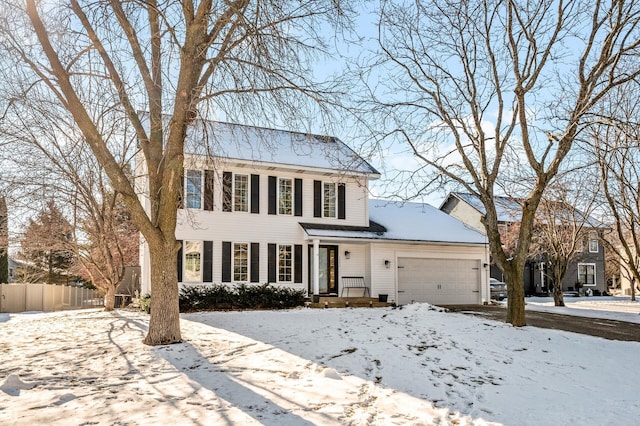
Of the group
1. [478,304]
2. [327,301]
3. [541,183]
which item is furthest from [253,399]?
[478,304]

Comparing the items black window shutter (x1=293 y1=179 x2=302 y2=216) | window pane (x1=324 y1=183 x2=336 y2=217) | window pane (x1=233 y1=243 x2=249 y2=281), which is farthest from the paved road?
window pane (x1=233 y1=243 x2=249 y2=281)

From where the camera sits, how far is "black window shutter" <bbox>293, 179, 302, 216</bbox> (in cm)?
1933

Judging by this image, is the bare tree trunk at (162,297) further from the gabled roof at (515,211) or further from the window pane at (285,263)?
the gabled roof at (515,211)

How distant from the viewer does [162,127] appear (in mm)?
9219

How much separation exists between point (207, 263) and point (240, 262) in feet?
3.92

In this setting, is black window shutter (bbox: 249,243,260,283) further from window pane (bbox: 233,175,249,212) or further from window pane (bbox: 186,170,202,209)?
window pane (bbox: 186,170,202,209)

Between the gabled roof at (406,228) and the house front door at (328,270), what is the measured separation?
922 millimetres

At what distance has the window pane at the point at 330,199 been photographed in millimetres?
20062

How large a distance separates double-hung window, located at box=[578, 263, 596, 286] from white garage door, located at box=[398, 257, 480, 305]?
59.9 ft

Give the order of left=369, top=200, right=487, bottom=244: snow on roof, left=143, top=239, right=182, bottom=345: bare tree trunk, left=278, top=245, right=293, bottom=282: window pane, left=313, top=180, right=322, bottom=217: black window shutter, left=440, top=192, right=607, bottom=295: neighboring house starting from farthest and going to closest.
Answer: left=440, top=192, right=607, bottom=295: neighboring house < left=369, top=200, right=487, bottom=244: snow on roof < left=313, top=180, right=322, bottom=217: black window shutter < left=278, top=245, right=293, bottom=282: window pane < left=143, top=239, right=182, bottom=345: bare tree trunk

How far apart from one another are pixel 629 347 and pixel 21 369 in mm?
10702

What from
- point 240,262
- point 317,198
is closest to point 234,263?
point 240,262

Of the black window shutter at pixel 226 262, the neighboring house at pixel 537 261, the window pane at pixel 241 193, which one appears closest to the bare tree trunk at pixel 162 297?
the black window shutter at pixel 226 262

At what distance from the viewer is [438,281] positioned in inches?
833
